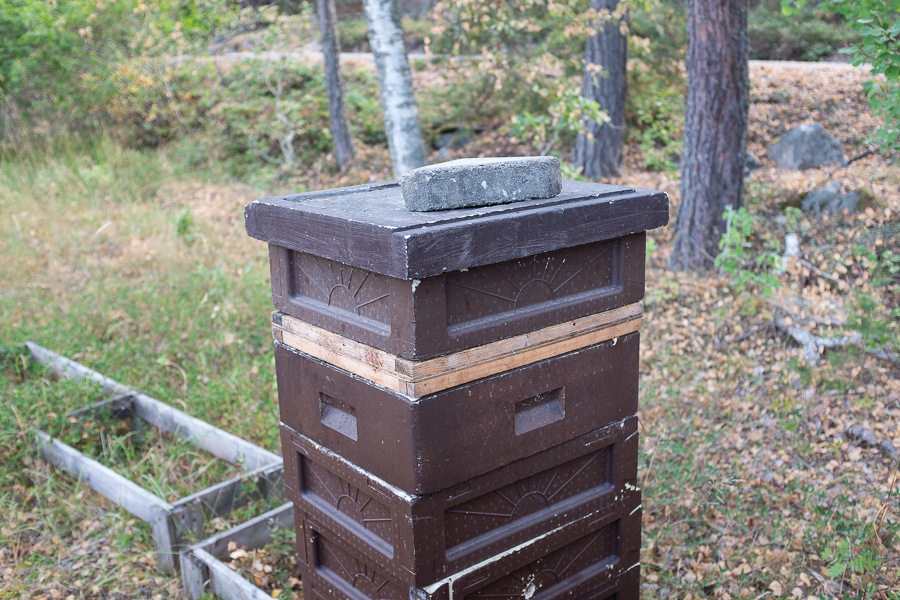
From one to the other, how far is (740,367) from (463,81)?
6.96m

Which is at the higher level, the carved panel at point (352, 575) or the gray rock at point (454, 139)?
the gray rock at point (454, 139)

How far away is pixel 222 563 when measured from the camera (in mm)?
3180

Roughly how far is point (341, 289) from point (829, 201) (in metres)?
6.75

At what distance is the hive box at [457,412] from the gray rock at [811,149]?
25.5ft

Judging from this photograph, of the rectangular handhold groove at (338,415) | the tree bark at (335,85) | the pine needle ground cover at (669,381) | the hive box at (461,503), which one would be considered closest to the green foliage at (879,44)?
the pine needle ground cover at (669,381)

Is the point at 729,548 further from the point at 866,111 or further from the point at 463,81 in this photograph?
the point at 866,111

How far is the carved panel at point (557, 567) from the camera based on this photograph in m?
2.41

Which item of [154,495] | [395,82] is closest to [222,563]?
[154,495]

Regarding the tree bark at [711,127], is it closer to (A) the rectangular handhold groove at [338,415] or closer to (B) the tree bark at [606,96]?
(B) the tree bark at [606,96]

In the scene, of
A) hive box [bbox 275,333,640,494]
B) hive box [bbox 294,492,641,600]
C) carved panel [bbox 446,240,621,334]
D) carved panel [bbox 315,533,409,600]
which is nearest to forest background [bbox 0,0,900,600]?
hive box [bbox 294,492,641,600]

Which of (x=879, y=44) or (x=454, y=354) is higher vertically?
(x=879, y=44)

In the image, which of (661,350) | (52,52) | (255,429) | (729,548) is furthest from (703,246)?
(52,52)

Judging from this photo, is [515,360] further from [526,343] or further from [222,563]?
[222,563]

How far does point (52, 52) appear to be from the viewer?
11.4 m
